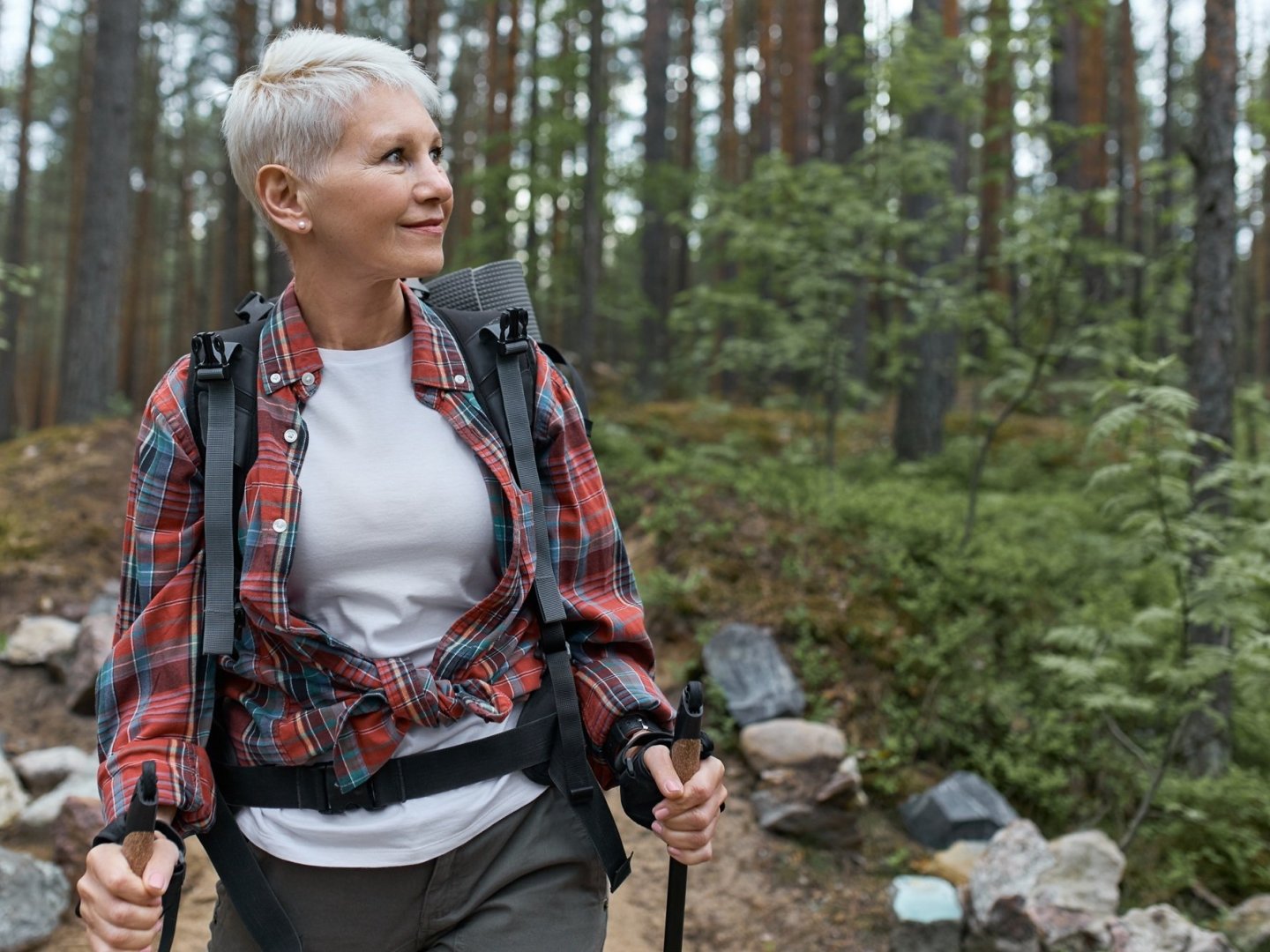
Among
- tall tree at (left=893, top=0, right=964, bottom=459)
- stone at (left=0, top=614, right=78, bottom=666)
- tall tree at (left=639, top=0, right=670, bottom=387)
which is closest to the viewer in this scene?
stone at (left=0, top=614, right=78, bottom=666)

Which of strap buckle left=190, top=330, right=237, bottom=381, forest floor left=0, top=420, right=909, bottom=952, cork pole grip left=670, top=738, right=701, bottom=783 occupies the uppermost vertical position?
strap buckle left=190, top=330, right=237, bottom=381

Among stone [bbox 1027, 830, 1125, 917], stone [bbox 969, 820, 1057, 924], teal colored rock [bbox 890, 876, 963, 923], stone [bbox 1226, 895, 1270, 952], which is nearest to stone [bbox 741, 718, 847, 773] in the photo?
teal colored rock [bbox 890, 876, 963, 923]

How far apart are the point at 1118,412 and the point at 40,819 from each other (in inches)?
207

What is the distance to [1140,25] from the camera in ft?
80.8

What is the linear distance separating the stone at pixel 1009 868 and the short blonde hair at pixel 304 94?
12.3 ft

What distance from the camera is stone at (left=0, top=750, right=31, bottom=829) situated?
490 centimetres

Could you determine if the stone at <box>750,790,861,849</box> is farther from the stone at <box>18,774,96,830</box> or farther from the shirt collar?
the shirt collar

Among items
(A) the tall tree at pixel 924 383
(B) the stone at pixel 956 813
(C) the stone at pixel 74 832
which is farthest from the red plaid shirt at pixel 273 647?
(A) the tall tree at pixel 924 383

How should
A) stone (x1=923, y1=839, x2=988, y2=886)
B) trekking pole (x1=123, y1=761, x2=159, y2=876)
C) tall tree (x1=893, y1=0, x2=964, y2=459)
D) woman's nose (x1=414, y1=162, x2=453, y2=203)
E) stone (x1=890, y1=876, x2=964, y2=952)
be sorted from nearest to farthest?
1. trekking pole (x1=123, y1=761, x2=159, y2=876)
2. woman's nose (x1=414, y1=162, x2=453, y2=203)
3. stone (x1=890, y1=876, x2=964, y2=952)
4. stone (x1=923, y1=839, x2=988, y2=886)
5. tall tree (x1=893, y1=0, x2=964, y2=459)

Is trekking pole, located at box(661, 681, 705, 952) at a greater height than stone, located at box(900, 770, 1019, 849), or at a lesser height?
greater

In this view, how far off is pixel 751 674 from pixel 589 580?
4120mm

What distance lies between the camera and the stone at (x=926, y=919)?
13.6 ft

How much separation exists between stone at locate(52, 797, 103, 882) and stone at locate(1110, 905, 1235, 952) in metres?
4.12

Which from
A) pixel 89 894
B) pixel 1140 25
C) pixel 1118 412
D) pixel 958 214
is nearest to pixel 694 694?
pixel 89 894
